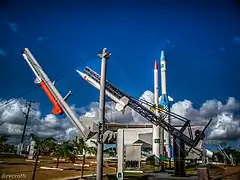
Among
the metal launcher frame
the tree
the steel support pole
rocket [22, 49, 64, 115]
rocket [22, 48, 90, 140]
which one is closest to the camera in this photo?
the steel support pole

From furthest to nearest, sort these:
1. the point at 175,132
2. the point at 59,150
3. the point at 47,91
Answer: the point at 47,91 < the point at 59,150 < the point at 175,132

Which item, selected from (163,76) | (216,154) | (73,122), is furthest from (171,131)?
(216,154)

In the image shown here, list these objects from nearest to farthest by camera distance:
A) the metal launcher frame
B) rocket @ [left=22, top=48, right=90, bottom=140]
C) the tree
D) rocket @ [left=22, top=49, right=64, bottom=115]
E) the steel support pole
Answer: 1. the steel support pole
2. the metal launcher frame
3. the tree
4. rocket @ [left=22, top=48, right=90, bottom=140]
5. rocket @ [left=22, top=49, right=64, bottom=115]

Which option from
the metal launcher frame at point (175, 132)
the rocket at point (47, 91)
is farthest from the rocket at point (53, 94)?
the metal launcher frame at point (175, 132)

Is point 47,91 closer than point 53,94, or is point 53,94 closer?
point 53,94

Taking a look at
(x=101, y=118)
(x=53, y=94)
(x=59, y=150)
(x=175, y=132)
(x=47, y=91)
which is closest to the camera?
(x=101, y=118)

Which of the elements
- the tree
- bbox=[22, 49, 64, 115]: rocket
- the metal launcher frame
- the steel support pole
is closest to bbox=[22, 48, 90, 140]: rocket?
bbox=[22, 49, 64, 115]: rocket

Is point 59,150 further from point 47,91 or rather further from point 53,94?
point 47,91

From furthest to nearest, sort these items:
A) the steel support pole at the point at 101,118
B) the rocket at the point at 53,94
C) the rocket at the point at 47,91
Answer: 1. the rocket at the point at 47,91
2. the rocket at the point at 53,94
3. the steel support pole at the point at 101,118

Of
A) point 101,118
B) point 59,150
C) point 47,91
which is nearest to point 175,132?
point 101,118

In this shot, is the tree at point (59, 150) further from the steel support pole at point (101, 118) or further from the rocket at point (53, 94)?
the steel support pole at point (101, 118)

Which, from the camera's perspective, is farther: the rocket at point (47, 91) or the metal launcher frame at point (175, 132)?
the rocket at point (47, 91)

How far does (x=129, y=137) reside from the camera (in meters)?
74.9

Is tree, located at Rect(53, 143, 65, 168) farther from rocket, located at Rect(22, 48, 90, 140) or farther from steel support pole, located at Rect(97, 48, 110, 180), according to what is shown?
steel support pole, located at Rect(97, 48, 110, 180)
